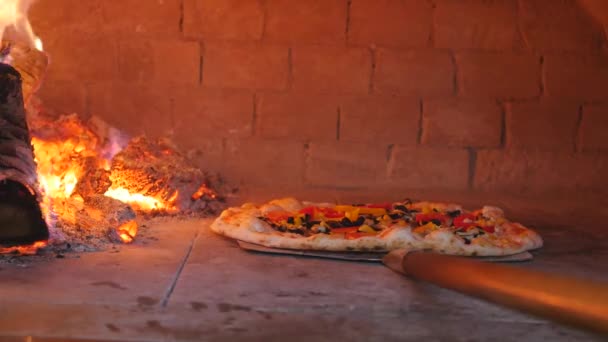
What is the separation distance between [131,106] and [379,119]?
1.89 meters

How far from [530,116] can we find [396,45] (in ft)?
3.84

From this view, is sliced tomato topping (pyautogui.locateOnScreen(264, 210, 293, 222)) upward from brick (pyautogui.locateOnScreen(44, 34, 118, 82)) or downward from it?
downward

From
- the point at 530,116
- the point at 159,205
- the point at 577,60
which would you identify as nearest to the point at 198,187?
the point at 159,205

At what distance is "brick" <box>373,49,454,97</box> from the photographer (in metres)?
6.31

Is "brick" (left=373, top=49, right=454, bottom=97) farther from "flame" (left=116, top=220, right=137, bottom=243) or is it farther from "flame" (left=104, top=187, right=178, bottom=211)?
"flame" (left=116, top=220, right=137, bottom=243)

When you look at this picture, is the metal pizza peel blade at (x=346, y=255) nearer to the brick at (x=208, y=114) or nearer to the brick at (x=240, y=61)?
the brick at (x=208, y=114)

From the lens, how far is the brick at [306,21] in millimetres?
6230

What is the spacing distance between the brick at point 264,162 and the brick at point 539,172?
142cm

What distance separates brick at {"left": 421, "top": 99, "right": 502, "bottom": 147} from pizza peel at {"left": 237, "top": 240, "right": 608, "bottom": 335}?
119 inches

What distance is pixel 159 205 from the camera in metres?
5.12

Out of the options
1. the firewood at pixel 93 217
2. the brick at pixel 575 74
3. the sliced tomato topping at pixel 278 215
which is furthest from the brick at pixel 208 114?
the brick at pixel 575 74

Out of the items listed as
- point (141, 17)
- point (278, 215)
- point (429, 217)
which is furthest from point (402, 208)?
point (141, 17)

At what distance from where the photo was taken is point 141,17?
6215 millimetres

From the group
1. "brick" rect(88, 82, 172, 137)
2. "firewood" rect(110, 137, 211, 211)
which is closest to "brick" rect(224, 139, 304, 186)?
"brick" rect(88, 82, 172, 137)
